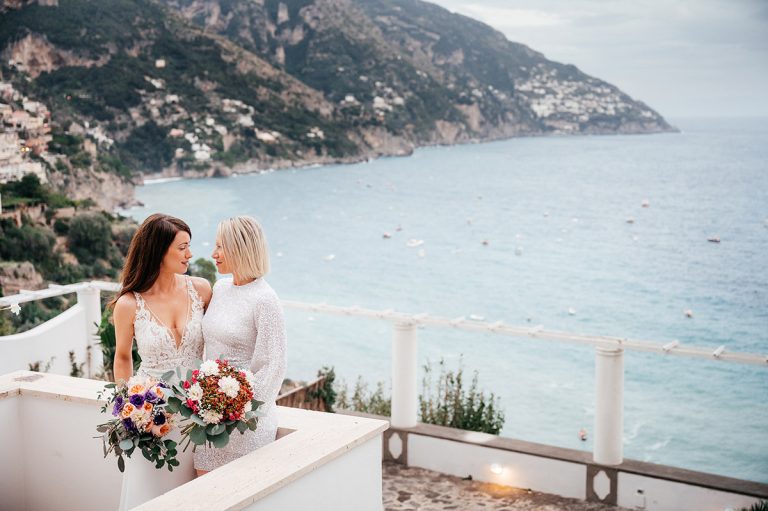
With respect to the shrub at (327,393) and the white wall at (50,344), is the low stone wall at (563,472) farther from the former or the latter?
the white wall at (50,344)

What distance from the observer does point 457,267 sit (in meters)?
41.3

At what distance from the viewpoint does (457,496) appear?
166 inches

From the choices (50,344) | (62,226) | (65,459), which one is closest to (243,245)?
(65,459)

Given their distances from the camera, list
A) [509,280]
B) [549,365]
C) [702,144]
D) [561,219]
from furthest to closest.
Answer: [702,144] → [561,219] → [509,280] → [549,365]

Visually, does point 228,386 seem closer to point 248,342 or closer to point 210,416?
point 210,416

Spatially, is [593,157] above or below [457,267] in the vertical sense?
above

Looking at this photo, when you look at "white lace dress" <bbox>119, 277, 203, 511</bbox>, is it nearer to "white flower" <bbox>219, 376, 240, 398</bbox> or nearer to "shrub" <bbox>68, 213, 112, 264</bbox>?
"white flower" <bbox>219, 376, 240, 398</bbox>

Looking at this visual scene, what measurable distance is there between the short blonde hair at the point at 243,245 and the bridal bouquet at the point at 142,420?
41cm

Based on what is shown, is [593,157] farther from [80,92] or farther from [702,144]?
[80,92]

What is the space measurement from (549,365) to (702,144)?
37819mm

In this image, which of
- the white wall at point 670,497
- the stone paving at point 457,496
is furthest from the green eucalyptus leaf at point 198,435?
the white wall at point 670,497

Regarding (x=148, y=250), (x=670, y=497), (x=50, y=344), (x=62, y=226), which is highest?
(x=148, y=250)

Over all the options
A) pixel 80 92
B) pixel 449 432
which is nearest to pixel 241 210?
pixel 80 92

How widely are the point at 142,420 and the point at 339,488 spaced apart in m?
0.64
